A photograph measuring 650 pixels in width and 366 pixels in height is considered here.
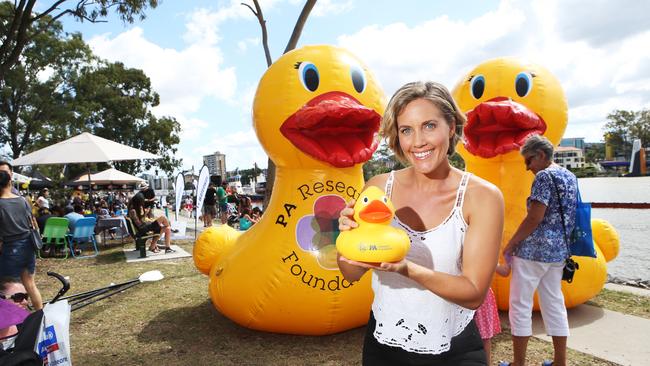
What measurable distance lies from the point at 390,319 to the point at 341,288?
2145mm

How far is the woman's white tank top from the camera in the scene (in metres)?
1.41

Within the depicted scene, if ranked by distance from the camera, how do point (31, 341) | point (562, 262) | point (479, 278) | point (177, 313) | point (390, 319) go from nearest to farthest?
point (479, 278)
point (390, 319)
point (31, 341)
point (562, 262)
point (177, 313)

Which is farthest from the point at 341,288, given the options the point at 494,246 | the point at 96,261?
the point at 96,261

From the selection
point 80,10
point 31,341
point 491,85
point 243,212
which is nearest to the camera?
point 31,341

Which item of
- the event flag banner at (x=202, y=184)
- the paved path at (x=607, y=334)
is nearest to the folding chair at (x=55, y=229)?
the event flag banner at (x=202, y=184)

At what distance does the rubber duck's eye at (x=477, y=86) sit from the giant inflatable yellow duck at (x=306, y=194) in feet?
3.66

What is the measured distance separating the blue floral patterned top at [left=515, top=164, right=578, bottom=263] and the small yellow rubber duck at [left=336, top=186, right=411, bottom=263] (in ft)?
6.89

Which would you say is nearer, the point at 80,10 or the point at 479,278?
the point at 479,278

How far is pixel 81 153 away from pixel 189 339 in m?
7.33

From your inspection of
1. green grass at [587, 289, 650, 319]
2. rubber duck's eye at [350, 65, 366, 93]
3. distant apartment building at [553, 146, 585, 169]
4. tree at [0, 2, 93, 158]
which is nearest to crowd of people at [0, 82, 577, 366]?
rubber duck's eye at [350, 65, 366, 93]

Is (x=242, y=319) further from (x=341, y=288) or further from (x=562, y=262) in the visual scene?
(x=562, y=262)

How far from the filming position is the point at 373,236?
51.7 inches

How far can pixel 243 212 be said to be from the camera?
13227 millimetres

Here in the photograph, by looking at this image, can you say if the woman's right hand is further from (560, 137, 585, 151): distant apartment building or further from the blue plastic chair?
(560, 137, 585, 151): distant apartment building
